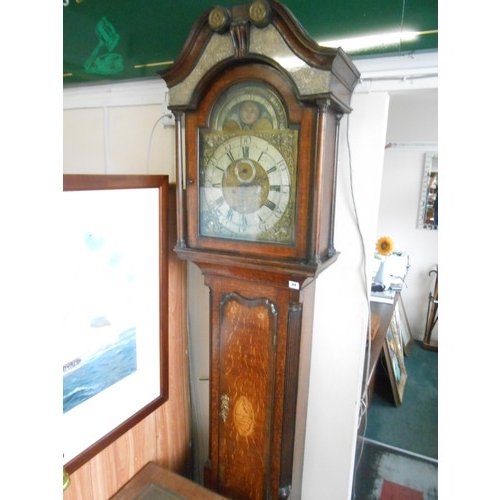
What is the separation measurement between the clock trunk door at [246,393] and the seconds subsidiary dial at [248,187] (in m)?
0.20

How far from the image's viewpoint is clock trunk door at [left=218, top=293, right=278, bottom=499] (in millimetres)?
968

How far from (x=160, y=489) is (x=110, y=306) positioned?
604mm

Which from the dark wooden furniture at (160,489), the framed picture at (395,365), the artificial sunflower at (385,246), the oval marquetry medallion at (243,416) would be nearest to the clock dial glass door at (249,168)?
the oval marquetry medallion at (243,416)

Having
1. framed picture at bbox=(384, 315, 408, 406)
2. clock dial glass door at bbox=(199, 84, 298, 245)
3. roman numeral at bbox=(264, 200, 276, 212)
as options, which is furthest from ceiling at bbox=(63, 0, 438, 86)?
framed picture at bbox=(384, 315, 408, 406)

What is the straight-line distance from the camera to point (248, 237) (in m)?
0.92

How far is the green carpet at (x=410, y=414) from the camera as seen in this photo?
1.97 metres

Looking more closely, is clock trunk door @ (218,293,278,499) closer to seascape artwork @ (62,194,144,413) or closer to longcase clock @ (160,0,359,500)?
longcase clock @ (160,0,359,500)

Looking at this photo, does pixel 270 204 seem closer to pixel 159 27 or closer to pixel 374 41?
pixel 374 41

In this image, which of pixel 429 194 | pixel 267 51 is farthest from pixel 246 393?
pixel 429 194

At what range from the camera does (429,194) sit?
10.0 ft

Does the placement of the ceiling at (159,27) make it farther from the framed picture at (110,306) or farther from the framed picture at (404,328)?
the framed picture at (404,328)
